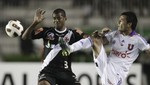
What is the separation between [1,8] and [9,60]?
3.78 feet

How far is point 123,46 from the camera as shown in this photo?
7680mm

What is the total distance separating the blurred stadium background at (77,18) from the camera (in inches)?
461

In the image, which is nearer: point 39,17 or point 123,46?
point 39,17

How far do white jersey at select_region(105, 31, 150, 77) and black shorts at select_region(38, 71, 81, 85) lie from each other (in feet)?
1.95

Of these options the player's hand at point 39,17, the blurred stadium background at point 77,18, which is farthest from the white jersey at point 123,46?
the blurred stadium background at point 77,18

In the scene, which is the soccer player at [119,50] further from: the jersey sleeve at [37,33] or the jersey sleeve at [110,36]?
the jersey sleeve at [37,33]

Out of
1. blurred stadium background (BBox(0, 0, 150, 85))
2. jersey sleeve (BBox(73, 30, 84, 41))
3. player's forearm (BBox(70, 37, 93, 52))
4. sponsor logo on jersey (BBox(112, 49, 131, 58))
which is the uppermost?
blurred stadium background (BBox(0, 0, 150, 85))

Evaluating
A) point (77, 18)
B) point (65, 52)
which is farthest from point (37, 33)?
point (77, 18)

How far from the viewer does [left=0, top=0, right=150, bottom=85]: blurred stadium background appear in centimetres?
1172

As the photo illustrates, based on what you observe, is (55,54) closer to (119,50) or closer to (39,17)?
(39,17)

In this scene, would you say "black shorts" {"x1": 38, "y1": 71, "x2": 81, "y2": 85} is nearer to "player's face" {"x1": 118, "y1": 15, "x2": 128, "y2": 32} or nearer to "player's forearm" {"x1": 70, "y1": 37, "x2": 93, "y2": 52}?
"player's forearm" {"x1": 70, "y1": 37, "x2": 93, "y2": 52}

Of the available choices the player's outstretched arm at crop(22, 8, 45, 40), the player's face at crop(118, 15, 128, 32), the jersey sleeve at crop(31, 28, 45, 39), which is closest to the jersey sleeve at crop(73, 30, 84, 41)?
the jersey sleeve at crop(31, 28, 45, 39)

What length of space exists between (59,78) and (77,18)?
17.6ft

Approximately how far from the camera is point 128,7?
40.1ft
